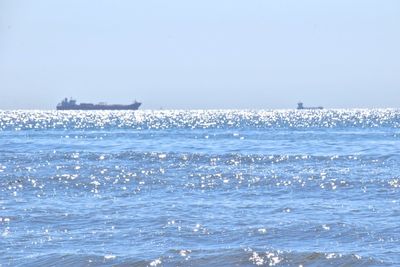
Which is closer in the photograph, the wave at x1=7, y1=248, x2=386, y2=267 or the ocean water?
the wave at x1=7, y1=248, x2=386, y2=267

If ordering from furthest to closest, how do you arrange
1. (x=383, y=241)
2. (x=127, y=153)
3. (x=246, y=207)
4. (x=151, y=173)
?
(x=127, y=153) → (x=151, y=173) → (x=246, y=207) → (x=383, y=241)

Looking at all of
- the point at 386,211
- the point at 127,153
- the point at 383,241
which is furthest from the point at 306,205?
the point at 127,153

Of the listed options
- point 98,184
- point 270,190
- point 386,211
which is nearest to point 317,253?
point 386,211

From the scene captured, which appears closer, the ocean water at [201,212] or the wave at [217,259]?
the wave at [217,259]

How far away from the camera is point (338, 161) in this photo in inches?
1778

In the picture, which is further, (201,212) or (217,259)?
(201,212)

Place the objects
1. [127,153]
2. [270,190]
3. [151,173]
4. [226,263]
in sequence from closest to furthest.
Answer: [226,263] < [270,190] < [151,173] < [127,153]

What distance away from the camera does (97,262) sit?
1891cm

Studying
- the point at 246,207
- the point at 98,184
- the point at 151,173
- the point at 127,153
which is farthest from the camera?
the point at 127,153

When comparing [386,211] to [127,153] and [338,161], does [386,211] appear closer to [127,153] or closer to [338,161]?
[338,161]

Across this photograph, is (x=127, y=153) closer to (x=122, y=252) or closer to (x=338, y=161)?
(x=338, y=161)

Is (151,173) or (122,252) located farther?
(151,173)

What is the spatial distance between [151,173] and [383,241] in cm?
1903

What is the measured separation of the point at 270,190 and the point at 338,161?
556 inches
